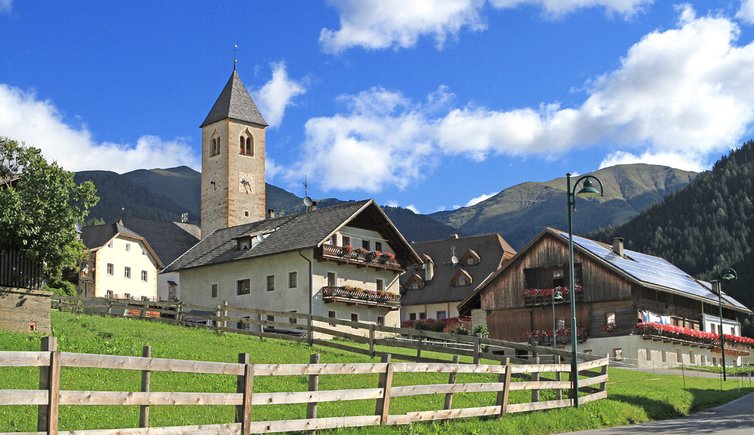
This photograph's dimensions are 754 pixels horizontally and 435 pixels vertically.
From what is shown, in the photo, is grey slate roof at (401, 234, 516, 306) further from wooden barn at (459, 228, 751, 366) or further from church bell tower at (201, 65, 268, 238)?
church bell tower at (201, 65, 268, 238)

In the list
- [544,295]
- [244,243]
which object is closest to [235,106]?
[244,243]

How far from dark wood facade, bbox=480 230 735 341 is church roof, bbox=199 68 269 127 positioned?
143 ft

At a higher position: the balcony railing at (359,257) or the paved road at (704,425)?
the balcony railing at (359,257)

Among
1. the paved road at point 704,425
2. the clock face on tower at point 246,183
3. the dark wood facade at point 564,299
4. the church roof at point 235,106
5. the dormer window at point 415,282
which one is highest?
the church roof at point 235,106

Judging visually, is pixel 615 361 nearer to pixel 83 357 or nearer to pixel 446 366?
pixel 446 366

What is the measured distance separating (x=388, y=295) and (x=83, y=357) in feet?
171

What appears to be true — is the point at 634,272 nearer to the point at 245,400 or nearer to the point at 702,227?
the point at 245,400

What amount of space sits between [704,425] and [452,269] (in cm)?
6688

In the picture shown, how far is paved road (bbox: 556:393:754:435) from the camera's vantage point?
20.7 metres

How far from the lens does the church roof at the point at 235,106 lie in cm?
10419

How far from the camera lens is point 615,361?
5734 centimetres

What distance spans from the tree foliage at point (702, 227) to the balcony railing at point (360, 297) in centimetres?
10294

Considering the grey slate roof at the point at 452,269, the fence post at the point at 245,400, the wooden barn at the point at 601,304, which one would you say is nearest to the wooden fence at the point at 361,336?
the fence post at the point at 245,400

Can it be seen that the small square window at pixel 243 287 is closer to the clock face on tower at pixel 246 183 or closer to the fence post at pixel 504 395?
the clock face on tower at pixel 246 183
